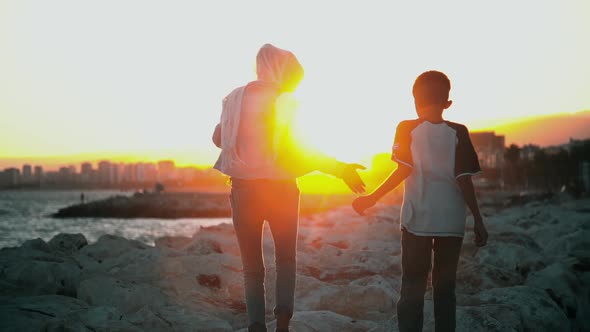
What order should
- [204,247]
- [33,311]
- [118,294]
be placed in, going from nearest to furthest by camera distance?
[33,311]
[118,294]
[204,247]

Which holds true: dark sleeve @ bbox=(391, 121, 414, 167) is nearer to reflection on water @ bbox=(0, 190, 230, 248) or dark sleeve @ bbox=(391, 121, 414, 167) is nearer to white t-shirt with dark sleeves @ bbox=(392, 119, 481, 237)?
white t-shirt with dark sleeves @ bbox=(392, 119, 481, 237)

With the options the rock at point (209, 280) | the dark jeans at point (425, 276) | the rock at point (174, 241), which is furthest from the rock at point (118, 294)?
the rock at point (174, 241)

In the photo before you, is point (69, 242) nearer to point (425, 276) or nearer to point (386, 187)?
point (386, 187)

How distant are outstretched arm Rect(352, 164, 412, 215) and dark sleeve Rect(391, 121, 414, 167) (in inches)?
1.2

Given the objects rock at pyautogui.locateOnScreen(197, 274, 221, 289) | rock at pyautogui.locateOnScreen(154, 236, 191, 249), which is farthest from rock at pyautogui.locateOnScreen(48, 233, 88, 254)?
rock at pyautogui.locateOnScreen(197, 274, 221, 289)

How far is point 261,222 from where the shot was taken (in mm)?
2965

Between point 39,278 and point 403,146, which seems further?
point 39,278

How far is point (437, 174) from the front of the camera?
2.81 meters

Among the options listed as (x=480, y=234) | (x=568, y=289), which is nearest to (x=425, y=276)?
(x=480, y=234)

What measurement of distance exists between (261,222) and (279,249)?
0.56 feet

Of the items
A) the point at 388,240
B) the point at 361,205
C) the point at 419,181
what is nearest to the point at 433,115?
the point at 419,181

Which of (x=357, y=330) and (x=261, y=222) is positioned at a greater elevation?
(x=261, y=222)

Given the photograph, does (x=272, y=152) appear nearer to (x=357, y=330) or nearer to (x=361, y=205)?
(x=361, y=205)

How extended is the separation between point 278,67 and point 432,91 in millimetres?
766
